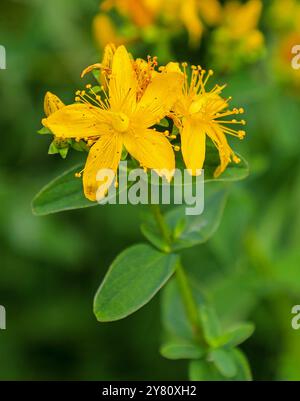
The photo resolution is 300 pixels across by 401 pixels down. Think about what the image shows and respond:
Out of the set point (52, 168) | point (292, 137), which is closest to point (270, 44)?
point (292, 137)

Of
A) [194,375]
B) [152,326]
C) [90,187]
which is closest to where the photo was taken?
[90,187]

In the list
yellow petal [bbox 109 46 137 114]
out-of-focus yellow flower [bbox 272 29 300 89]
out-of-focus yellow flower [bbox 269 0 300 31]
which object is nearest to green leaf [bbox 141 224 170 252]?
yellow petal [bbox 109 46 137 114]

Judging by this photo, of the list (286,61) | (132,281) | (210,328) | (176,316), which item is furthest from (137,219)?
(132,281)

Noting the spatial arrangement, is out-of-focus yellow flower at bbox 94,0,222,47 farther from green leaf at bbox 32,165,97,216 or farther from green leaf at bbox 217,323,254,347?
green leaf at bbox 217,323,254,347

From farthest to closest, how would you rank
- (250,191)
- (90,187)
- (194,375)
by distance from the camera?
(250,191) → (194,375) → (90,187)

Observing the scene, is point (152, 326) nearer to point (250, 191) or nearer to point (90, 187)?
point (250, 191)

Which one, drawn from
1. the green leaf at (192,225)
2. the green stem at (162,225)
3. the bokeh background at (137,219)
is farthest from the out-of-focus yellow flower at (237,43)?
the green stem at (162,225)

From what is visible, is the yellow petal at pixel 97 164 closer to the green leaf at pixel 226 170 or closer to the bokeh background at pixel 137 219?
the green leaf at pixel 226 170
